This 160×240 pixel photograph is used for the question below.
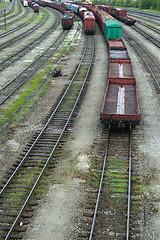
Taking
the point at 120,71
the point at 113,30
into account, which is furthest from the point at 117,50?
the point at 113,30

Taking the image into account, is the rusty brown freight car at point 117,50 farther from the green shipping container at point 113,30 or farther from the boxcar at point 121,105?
the boxcar at point 121,105

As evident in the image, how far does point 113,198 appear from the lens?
11.2m

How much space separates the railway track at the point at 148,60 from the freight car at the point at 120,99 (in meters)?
3.37

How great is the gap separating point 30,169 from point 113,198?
15.2ft

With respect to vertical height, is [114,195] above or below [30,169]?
below

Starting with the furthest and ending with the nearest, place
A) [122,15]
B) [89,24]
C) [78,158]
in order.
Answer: [122,15], [89,24], [78,158]

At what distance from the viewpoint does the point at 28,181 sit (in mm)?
12320

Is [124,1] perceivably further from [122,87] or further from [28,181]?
[28,181]

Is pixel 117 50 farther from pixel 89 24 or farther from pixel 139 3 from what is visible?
pixel 139 3

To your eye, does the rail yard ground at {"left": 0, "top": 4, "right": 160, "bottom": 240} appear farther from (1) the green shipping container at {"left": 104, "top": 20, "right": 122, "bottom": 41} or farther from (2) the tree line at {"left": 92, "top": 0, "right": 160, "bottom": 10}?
(2) the tree line at {"left": 92, "top": 0, "right": 160, "bottom": 10}

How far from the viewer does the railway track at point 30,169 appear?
10.1 metres

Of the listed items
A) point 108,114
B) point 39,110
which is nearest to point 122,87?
point 108,114

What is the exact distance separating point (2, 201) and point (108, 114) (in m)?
7.79

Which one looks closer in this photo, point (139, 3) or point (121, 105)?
point (121, 105)
